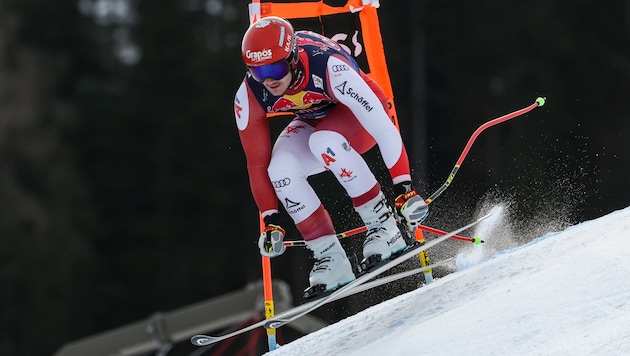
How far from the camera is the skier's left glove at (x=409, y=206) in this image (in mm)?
4051

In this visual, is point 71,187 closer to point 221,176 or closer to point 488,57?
point 221,176

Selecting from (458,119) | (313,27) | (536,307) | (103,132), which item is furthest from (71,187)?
(536,307)

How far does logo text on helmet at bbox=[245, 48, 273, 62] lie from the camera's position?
3.91 m

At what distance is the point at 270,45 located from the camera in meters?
3.91

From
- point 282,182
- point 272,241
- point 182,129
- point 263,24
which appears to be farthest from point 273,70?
point 182,129

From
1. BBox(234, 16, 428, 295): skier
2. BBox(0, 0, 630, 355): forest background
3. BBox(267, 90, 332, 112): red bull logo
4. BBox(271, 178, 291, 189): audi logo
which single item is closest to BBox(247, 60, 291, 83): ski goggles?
BBox(234, 16, 428, 295): skier

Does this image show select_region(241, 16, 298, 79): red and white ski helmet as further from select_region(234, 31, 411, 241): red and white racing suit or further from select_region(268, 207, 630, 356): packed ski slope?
select_region(268, 207, 630, 356): packed ski slope

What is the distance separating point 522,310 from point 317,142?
130cm

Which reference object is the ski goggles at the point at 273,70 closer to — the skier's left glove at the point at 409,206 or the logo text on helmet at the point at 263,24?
the logo text on helmet at the point at 263,24

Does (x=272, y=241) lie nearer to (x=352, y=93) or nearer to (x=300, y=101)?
(x=300, y=101)

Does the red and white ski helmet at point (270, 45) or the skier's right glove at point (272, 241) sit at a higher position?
the red and white ski helmet at point (270, 45)

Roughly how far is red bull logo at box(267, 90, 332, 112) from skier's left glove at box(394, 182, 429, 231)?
1.57ft

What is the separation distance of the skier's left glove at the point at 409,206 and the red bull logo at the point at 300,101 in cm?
48

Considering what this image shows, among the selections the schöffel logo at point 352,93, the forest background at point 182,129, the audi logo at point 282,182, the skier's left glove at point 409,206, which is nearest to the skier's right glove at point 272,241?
the audi logo at point 282,182
